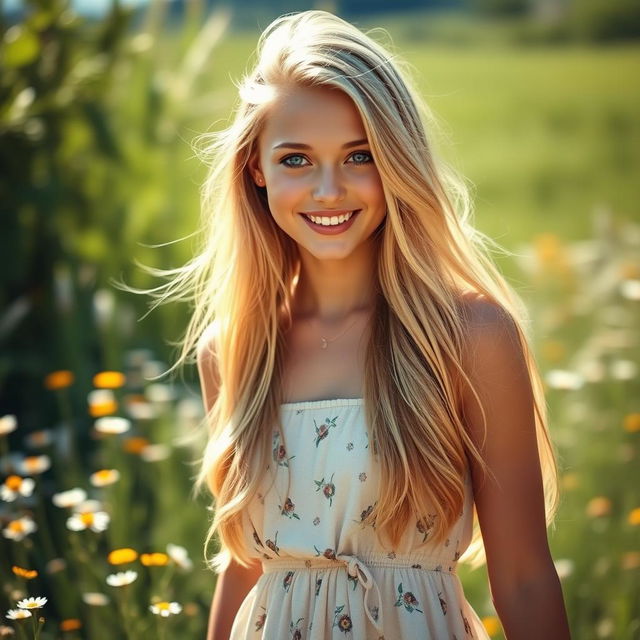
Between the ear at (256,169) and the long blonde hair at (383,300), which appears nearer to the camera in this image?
the long blonde hair at (383,300)

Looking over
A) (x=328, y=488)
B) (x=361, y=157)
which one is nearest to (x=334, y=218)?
(x=361, y=157)

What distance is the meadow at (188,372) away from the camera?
2.71 m

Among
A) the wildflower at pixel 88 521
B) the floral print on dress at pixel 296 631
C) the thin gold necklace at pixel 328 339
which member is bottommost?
the floral print on dress at pixel 296 631

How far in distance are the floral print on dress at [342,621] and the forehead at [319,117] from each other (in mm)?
862

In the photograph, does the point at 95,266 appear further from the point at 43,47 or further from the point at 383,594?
the point at 383,594

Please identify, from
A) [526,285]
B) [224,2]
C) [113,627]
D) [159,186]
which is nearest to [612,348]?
[526,285]

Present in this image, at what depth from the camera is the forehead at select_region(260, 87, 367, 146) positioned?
2082 mm

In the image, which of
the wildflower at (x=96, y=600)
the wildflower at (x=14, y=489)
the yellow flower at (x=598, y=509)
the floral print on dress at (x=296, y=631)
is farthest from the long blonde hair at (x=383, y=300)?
the yellow flower at (x=598, y=509)

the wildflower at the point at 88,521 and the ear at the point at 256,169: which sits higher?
the ear at the point at 256,169

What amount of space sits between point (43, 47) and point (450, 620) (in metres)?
3.14

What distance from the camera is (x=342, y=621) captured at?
6.61 feet

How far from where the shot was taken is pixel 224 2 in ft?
24.5

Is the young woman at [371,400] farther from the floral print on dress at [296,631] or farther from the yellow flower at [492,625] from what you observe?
the yellow flower at [492,625]

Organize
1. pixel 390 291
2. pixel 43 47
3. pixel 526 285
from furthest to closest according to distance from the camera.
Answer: pixel 43 47, pixel 526 285, pixel 390 291
